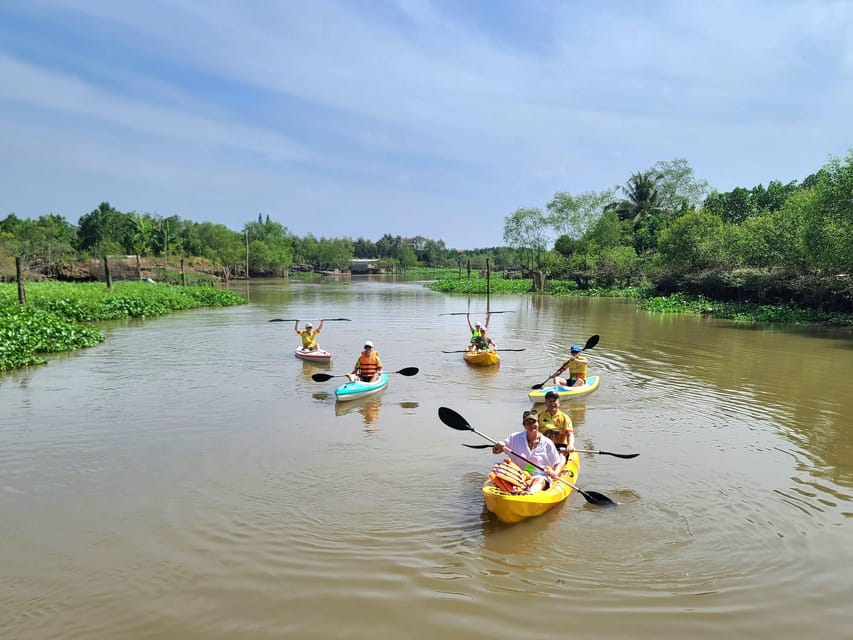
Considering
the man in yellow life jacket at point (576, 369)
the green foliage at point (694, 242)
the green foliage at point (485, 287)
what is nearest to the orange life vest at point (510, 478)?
the man in yellow life jacket at point (576, 369)

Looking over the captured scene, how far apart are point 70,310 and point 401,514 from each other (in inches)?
949

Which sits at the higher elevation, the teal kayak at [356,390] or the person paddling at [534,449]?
the person paddling at [534,449]

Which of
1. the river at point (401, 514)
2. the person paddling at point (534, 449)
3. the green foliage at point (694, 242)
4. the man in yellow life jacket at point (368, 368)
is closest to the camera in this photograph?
the river at point (401, 514)

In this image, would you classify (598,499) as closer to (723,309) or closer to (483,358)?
(483,358)

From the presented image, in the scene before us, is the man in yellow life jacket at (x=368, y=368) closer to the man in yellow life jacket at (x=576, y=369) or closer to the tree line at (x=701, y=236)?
the man in yellow life jacket at (x=576, y=369)

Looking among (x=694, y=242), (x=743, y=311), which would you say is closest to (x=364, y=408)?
(x=743, y=311)

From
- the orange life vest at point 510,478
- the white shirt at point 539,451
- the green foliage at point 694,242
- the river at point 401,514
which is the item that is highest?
the green foliage at point 694,242

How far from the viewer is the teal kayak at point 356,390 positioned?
12.7m

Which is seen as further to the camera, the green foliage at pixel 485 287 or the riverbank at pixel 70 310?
the green foliage at pixel 485 287

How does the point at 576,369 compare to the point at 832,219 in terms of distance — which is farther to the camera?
the point at 832,219

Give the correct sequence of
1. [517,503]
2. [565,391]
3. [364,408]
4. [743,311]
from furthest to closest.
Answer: [743,311]
[565,391]
[364,408]
[517,503]

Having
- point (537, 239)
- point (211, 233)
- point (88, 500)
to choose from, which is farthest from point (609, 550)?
point (211, 233)

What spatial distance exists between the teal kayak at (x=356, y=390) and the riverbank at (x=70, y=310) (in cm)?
974

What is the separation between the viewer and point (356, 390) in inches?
507
